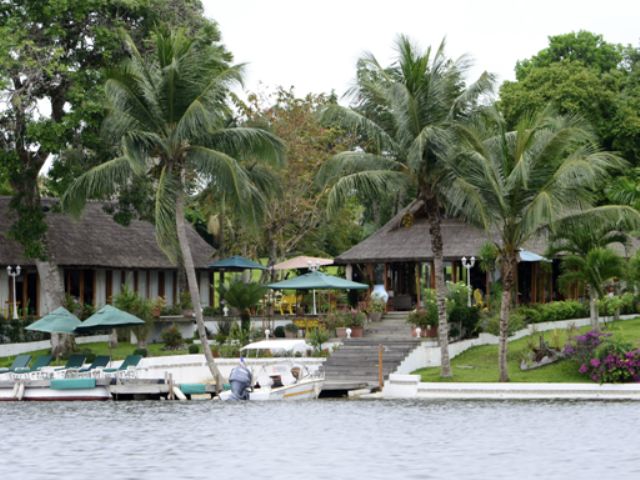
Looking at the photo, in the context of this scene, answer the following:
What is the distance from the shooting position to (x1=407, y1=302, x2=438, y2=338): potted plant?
45.6 meters

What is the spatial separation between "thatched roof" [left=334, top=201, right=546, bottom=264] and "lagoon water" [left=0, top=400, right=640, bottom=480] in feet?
43.5

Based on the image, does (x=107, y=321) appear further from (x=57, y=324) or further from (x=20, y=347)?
(x=20, y=347)

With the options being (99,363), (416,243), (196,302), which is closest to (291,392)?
(196,302)

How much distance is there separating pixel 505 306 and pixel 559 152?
186 inches

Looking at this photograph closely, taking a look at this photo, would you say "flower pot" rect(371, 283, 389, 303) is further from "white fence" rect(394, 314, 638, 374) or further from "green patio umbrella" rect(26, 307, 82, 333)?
"green patio umbrella" rect(26, 307, 82, 333)

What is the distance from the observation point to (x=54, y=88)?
4734cm

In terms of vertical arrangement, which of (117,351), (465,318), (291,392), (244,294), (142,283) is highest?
(142,283)

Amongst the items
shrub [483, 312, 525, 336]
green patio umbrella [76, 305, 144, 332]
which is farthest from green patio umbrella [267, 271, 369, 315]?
green patio umbrella [76, 305, 144, 332]

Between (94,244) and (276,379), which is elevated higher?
(94,244)

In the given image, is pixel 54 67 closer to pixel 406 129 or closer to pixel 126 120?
pixel 126 120

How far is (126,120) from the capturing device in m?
42.5

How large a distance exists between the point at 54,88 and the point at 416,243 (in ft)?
49.8

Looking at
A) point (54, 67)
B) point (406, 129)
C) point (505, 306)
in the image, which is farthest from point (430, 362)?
point (54, 67)

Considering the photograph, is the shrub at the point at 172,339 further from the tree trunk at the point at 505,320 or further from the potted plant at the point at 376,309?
the tree trunk at the point at 505,320
